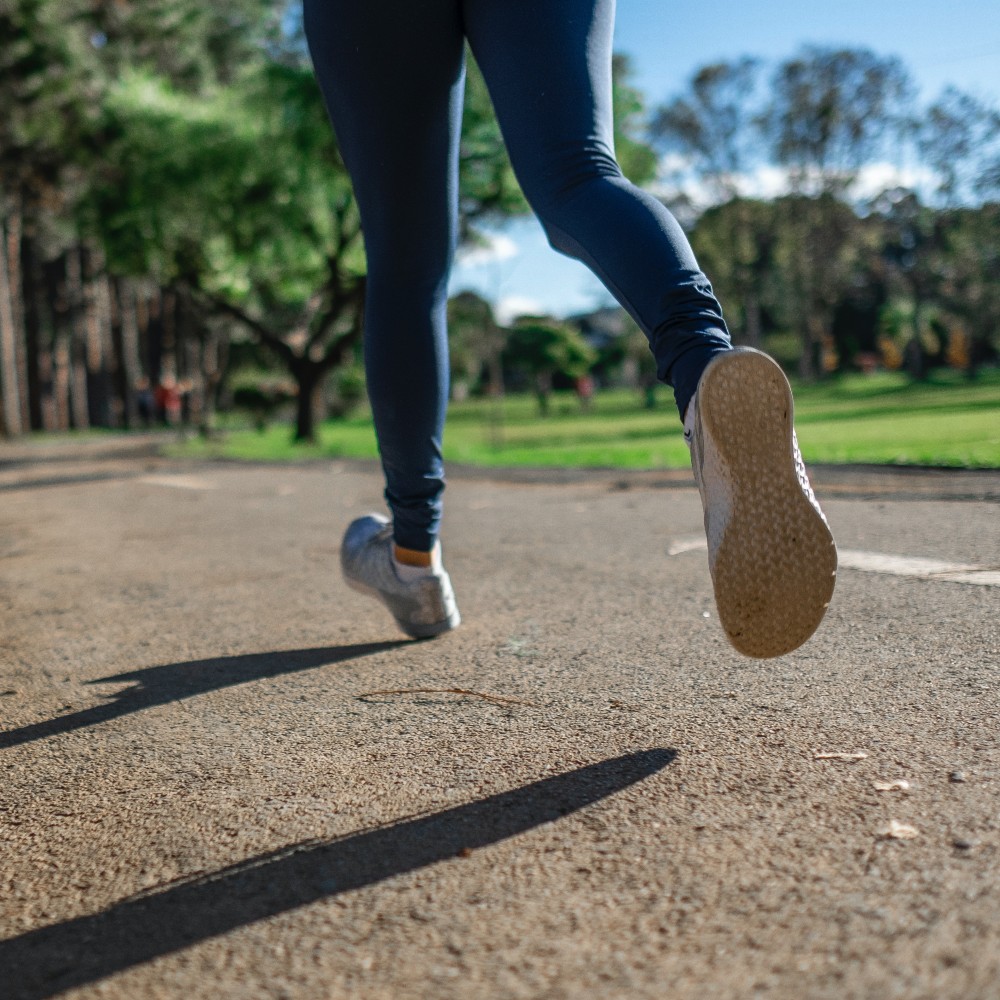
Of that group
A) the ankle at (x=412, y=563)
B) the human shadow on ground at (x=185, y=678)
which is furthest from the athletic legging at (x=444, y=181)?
the human shadow on ground at (x=185, y=678)

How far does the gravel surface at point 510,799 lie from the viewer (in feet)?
2.94

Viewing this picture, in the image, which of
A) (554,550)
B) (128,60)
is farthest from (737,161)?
(554,550)

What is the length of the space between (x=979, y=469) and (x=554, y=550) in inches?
124

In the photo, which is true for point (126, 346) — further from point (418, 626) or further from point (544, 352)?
point (418, 626)

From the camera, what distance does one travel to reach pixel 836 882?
972 mm

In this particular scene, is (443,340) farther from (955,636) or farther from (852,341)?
(852,341)

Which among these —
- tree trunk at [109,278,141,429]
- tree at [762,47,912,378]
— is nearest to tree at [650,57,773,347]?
tree at [762,47,912,378]

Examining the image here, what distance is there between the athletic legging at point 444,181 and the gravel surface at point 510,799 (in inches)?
18.1

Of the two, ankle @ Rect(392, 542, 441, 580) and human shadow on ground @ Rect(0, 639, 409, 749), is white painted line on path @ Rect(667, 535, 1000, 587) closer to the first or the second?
ankle @ Rect(392, 542, 441, 580)

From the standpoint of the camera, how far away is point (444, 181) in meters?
1.98

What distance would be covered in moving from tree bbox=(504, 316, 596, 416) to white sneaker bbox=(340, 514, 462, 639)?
44148 millimetres

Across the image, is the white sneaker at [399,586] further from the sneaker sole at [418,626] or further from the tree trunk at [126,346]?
the tree trunk at [126,346]

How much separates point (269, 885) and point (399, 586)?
1054 millimetres

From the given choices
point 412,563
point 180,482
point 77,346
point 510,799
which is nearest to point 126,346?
point 77,346
